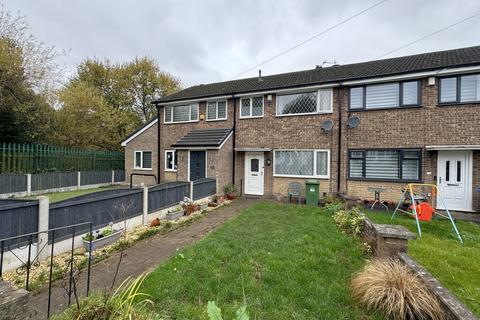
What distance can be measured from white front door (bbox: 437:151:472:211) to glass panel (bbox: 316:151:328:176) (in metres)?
4.32

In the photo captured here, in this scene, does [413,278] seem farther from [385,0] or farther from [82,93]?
[82,93]

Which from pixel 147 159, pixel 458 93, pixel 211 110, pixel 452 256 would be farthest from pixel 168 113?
pixel 452 256

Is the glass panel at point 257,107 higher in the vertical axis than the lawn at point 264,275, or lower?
higher

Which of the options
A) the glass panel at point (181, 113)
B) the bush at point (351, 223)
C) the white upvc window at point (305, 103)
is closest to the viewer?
the bush at point (351, 223)

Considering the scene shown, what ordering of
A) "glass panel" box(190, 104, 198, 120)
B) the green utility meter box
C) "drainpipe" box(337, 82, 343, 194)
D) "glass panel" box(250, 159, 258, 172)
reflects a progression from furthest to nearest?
"glass panel" box(190, 104, 198, 120)
"glass panel" box(250, 159, 258, 172)
"drainpipe" box(337, 82, 343, 194)
the green utility meter box

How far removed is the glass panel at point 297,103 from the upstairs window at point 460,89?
5015 mm

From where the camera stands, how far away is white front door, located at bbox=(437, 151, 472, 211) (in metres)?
9.15

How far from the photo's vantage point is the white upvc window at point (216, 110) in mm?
14055

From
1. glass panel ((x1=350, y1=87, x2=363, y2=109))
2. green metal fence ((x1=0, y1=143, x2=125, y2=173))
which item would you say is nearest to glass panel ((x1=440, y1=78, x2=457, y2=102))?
glass panel ((x1=350, y1=87, x2=363, y2=109))

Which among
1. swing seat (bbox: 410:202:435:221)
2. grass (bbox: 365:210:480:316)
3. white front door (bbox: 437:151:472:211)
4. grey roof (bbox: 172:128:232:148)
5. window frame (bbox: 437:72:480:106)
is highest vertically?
window frame (bbox: 437:72:480:106)

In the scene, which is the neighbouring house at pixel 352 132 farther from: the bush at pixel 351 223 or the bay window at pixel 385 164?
the bush at pixel 351 223

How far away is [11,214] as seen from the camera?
4.54m

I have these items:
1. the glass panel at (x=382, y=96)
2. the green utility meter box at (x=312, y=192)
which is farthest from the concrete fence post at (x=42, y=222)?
the glass panel at (x=382, y=96)

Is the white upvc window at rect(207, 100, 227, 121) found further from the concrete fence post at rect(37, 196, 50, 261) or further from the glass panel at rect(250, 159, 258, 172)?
the concrete fence post at rect(37, 196, 50, 261)
